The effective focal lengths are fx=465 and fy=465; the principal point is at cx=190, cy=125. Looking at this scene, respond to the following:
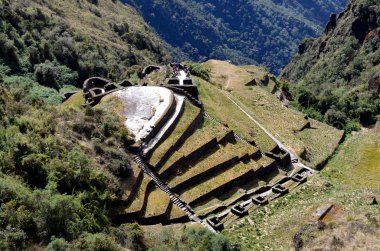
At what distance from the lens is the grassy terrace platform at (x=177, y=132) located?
37.6 m

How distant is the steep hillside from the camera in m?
68.1

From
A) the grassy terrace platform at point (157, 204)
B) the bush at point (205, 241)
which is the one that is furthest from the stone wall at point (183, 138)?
the bush at point (205, 241)

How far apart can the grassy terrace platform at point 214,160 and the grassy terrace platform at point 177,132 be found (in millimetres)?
2181

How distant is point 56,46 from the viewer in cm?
7788

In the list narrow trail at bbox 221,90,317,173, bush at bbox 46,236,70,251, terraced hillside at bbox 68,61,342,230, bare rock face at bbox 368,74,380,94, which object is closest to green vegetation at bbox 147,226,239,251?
terraced hillside at bbox 68,61,342,230

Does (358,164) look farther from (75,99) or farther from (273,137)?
(75,99)

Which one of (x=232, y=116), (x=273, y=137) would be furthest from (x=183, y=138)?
(x=273, y=137)

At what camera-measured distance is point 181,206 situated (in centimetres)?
3512

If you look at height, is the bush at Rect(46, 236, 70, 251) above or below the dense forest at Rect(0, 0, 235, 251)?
above

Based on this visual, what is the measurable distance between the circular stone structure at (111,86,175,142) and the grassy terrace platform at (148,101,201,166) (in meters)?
1.52

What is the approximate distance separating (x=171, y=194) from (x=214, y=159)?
6079 millimetres

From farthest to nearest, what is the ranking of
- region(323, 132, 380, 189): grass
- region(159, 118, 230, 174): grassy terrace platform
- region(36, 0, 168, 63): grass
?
region(36, 0, 168, 63): grass
region(323, 132, 380, 189): grass
region(159, 118, 230, 174): grassy terrace platform

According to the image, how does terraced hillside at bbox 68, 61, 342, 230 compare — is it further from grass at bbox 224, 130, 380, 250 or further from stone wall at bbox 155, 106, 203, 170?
grass at bbox 224, 130, 380, 250

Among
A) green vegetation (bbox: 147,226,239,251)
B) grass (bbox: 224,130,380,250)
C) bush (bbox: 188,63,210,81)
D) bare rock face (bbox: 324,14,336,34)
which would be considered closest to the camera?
grass (bbox: 224,130,380,250)
